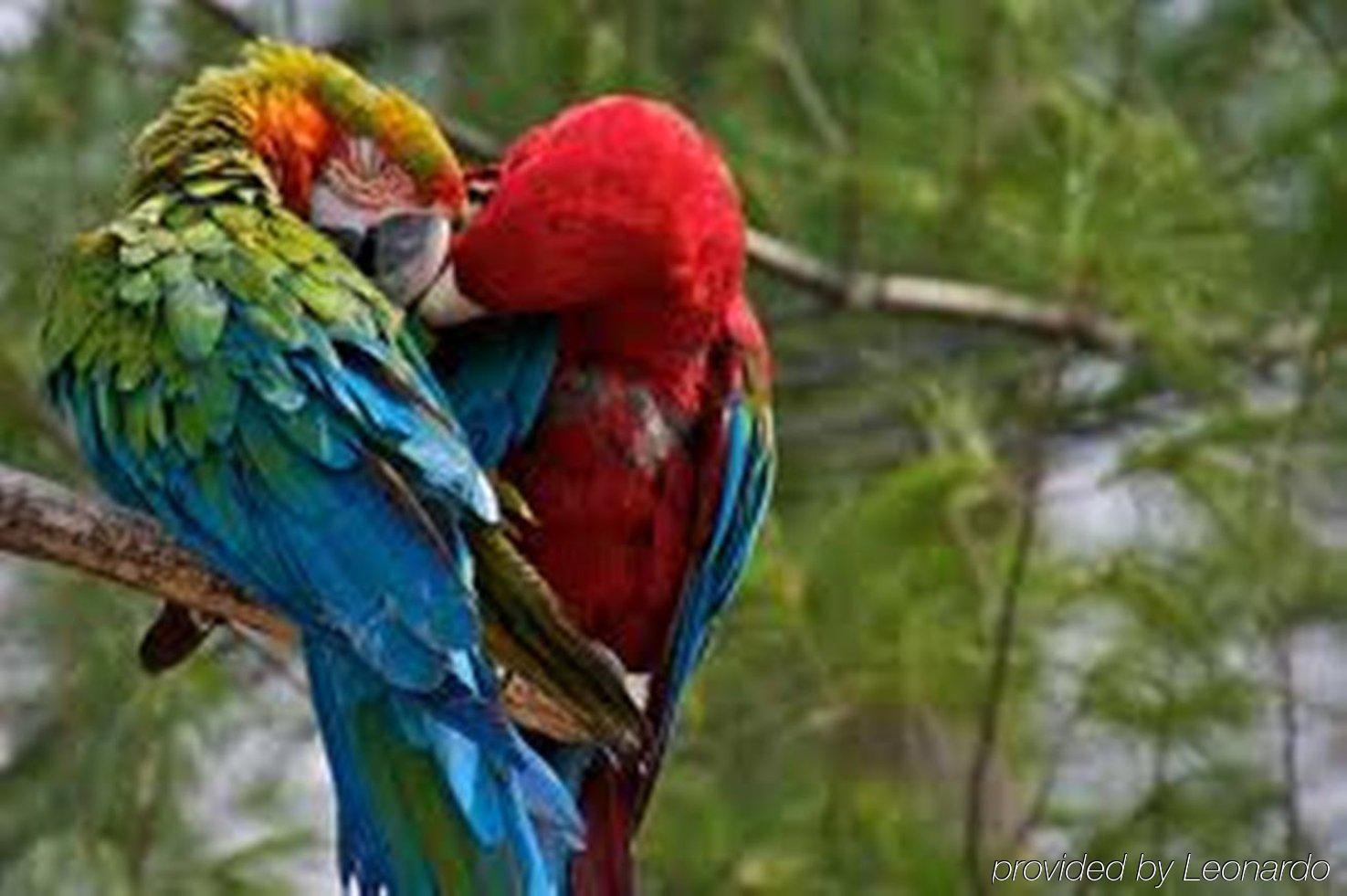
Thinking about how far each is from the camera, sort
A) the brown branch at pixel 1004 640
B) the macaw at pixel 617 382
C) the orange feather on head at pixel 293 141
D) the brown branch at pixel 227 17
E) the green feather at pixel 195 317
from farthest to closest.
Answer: the brown branch at pixel 227 17 → the brown branch at pixel 1004 640 → the orange feather on head at pixel 293 141 → the macaw at pixel 617 382 → the green feather at pixel 195 317

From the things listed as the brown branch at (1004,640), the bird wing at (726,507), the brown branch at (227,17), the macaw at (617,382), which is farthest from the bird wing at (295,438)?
the brown branch at (227,17)

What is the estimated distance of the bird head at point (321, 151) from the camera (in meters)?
2.61

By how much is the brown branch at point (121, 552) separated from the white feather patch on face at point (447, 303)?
25cm

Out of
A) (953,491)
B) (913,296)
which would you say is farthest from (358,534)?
(913,296)

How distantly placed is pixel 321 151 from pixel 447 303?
7.5 inches

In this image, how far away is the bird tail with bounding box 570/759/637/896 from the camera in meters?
2.75

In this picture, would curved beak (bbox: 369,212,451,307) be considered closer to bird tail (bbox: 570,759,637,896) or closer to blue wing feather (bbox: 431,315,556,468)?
blue wing feather (bbox: 431,315,556,468)

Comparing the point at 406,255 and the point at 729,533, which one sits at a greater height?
the point at 406,255

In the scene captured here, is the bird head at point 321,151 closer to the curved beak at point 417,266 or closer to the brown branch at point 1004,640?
the curved beak at point 417,266

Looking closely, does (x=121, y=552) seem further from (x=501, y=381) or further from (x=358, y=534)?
(x=501, y=381)

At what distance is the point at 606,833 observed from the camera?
→ 9.12 feet

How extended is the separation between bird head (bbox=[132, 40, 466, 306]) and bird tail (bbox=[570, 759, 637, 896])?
1.42 ft

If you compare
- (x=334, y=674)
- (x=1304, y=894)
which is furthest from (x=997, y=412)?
(x=334, y=674)

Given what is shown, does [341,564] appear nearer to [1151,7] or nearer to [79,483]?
[79,483]
